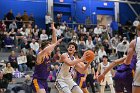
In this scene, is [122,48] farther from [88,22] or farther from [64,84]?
[64,84]

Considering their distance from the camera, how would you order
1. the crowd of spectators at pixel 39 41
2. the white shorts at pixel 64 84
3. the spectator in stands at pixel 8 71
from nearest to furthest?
the white shorts at pixel 64 84
the spectator in stands at pixel 8 71
the crowd of spectators at pixel 39 41

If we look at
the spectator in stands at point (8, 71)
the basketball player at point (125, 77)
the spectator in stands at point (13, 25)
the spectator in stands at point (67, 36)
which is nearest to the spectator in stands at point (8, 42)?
the spectator in stands at point (13, 25)

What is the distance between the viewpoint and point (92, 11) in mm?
27188

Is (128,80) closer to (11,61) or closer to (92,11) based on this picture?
(11,61)

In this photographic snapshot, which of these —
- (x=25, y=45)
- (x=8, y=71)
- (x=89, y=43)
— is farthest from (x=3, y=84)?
(x=89, y=43)

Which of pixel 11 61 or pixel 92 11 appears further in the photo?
pixel 92 11

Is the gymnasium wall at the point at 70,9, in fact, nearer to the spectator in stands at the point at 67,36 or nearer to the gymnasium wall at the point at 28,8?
the gymnasium wall at the point at 28,8

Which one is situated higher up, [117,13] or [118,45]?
[117,13]

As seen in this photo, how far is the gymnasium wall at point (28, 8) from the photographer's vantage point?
24.2m

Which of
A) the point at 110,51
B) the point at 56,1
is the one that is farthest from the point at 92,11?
the point at 110,51

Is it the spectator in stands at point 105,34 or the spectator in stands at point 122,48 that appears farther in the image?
the spectator in stands at point 105,34

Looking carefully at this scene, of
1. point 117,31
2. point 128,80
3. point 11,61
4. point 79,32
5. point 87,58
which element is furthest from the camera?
point 117,31

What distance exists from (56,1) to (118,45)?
756 cm

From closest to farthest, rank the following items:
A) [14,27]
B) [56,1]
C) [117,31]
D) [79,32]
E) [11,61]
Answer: [11,61], [14,27], [79,32], [117,31], [56,1]
